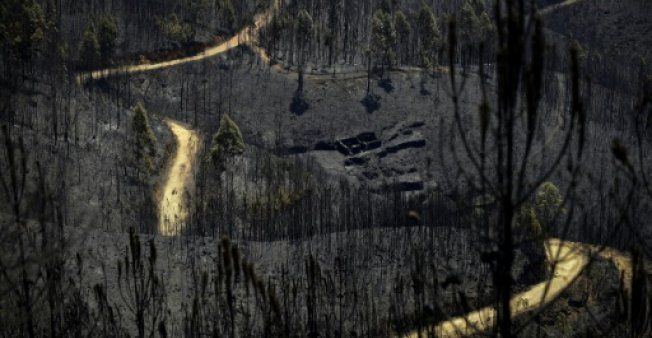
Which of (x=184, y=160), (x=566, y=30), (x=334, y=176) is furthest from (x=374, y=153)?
(x=566, y=30)

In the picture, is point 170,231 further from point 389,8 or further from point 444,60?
point 389,8

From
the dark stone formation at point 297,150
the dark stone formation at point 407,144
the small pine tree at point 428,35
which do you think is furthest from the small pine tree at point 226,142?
the small pine tree at point 428,35

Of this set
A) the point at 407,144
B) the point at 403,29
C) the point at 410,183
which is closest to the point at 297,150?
the point at 407,144

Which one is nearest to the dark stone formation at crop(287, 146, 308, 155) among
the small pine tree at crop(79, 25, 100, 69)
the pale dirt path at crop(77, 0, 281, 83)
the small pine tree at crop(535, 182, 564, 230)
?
the pale dirt path at crop(77, 0, 281, 83)

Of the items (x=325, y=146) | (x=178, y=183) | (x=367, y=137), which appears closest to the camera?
(x=178, y=183)

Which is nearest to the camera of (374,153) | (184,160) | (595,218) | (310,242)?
(310,242)

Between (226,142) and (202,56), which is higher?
(202,56)

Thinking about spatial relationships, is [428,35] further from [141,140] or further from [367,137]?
[141,140]

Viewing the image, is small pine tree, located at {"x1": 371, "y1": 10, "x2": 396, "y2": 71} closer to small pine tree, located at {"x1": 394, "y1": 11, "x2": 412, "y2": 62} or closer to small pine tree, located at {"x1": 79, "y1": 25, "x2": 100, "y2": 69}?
small pine tree, located at {"x1": 394, "y1": 11, "x2": 412, "y2": 62}

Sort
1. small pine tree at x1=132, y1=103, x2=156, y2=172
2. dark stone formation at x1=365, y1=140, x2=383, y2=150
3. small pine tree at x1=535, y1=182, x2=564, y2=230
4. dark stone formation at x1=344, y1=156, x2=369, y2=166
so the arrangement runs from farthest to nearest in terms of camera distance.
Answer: dark stone formation at x1=365, y1=140, x2=383, y2=150, dark stone formation at x1=344, y1=156, x2=369, y2=166, small pine tree at x1=132, y1=103, x2=156, y2=172, small pine tree at x1=535, y1=182, x2=564, y2=230
